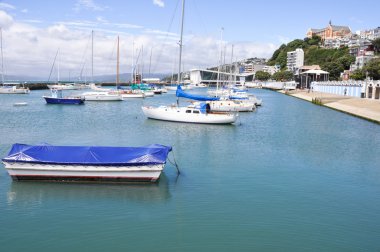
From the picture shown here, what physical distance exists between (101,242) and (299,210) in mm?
9090

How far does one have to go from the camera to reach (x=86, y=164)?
20312 millimetres

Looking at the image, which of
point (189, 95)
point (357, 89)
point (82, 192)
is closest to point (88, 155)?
point (82, 192)

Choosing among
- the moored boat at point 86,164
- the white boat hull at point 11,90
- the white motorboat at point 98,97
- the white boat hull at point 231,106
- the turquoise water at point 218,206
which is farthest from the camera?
the white boat hull at point 11,90

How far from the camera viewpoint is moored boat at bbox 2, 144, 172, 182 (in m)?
20.4

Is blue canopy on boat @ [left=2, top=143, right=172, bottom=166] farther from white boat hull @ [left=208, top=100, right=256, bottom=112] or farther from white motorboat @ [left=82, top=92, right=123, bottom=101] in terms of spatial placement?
white motorboat @ [left=82, top=92, right=123, bottom=101]

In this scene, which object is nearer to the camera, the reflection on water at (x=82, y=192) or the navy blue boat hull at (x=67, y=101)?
the reflection on water at (x=82, y=192)

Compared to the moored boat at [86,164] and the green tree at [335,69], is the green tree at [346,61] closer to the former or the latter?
the green tree at [335,69]

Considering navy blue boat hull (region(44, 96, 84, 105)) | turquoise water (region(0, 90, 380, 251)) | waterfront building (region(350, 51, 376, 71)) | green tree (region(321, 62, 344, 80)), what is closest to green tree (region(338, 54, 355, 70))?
green tree (region(321, 62, 344, 80))

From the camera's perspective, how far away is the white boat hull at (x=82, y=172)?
20.5m

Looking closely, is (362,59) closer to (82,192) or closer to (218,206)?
(218,206)

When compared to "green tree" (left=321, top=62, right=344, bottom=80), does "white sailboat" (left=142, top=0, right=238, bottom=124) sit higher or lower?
lower

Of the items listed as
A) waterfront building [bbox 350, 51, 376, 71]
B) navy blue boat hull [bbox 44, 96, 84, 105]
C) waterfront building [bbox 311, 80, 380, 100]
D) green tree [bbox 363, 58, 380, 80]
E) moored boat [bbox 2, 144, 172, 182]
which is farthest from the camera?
waterfront building [bbox 350, 51, 376, 71]

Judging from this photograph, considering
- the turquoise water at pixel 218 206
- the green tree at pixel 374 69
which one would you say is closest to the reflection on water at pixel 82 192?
the turquoise water at pixel 218 206

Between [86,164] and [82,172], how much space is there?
579 mm
